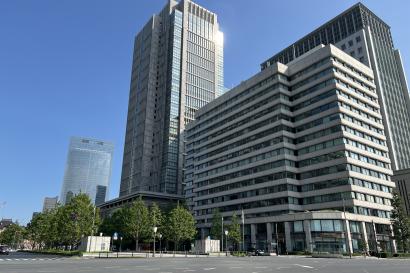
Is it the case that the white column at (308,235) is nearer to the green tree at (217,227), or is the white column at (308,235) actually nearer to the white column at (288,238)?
the white column at (288,238)

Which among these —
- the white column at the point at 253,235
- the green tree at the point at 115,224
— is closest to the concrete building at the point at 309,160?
the white column at the point at 253,235

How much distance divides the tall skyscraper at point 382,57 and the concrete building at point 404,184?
6.12 m

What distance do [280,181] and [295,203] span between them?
20.5 ft

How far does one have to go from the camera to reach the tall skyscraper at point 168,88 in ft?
495

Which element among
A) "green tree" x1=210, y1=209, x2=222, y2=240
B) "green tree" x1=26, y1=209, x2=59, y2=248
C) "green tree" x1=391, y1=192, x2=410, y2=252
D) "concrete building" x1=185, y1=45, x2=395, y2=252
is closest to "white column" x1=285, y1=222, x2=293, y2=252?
"concrete building" x1=185, y1=45, x2=395, y2=252

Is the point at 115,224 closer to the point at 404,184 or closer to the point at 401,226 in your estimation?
the point at 401,226

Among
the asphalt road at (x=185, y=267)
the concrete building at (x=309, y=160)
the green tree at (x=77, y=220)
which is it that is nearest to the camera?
the asphalt road at (x=185, y=267)

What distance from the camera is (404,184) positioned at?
100125mm

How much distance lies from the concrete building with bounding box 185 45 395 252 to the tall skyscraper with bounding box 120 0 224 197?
1926 inches

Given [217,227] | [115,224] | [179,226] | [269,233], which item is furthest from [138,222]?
[269,233]

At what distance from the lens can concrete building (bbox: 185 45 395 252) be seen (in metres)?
73.1

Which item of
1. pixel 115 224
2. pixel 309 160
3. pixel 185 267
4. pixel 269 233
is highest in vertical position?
pixel 309 160

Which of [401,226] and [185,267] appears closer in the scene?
[185,267]

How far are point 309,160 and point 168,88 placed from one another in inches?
3660
